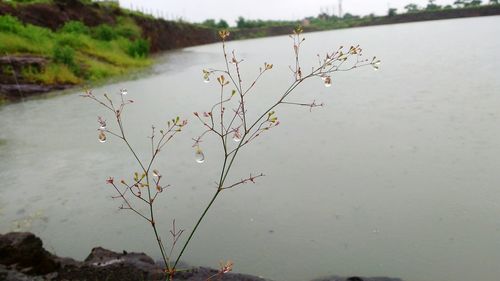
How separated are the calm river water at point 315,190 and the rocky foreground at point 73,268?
23 centimetres

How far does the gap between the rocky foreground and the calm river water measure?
229mm

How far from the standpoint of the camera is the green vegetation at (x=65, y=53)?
9109mm

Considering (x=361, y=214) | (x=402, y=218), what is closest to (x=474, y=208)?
(x=402, y=218)

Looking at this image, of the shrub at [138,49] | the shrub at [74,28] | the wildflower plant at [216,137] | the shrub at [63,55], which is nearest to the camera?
the wildflower plant at [216,137]

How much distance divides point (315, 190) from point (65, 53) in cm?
871

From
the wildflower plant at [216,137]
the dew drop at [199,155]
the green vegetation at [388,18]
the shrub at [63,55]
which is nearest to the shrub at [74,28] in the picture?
the shrub at [63,55]

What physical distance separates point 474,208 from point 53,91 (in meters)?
8.34

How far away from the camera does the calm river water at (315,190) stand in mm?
2184

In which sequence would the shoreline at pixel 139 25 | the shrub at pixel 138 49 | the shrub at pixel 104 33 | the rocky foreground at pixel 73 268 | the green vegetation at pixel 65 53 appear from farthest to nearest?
the shrub at pixel 104 33, the shrub at pixel 138 49, the green vegetation at pixel 65 53, the shoreline at pixel 139 25, the rocky foreground at pixel 73 268

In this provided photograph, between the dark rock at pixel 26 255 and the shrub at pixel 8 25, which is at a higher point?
the shrub at pixel 8 25

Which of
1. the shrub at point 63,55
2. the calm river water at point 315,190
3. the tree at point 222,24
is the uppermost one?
the tree at point 222,24

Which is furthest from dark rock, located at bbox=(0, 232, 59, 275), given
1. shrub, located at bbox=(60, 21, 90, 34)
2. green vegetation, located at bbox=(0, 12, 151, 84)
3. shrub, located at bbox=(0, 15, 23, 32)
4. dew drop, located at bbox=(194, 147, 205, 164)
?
shrub, located at bbox=(60, 21, 90, 34)

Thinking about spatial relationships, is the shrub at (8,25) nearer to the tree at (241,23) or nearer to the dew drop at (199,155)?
the dew drop at (199,155)

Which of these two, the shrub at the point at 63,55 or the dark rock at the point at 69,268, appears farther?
the shrub at the point at 63,55
